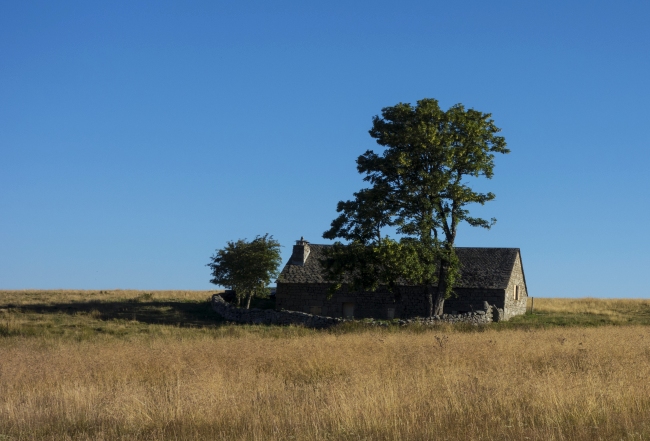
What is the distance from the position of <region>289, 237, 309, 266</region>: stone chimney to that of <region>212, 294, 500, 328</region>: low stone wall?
26.5 ft

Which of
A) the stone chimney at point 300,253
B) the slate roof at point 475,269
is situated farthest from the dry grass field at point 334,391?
the stone chimney at point 300,253

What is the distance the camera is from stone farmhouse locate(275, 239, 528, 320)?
152 feet

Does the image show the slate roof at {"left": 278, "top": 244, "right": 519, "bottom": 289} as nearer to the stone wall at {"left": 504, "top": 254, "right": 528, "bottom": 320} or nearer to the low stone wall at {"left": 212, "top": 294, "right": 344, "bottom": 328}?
the stone wall at {"left": 504, "top": 254, "right": 528, "bottom": 320}

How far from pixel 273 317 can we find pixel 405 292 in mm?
10863

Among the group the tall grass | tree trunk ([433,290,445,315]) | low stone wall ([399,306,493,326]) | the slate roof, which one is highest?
the slate roof

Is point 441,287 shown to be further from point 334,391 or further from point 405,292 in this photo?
point 334,391

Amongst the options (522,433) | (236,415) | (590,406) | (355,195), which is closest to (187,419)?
(236,415)

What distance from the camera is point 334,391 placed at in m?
11.5

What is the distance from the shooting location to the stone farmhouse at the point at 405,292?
46.3 metres

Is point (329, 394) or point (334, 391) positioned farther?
point (334, 391)

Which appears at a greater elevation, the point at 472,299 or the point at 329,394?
the point at 472,299

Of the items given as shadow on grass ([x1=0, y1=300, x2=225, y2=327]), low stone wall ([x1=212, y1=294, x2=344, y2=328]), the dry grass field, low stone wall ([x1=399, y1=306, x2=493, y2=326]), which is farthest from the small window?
the dry grass field

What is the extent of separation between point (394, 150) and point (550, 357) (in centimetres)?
2536

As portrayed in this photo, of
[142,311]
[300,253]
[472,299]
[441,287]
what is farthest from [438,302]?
[142,311]
